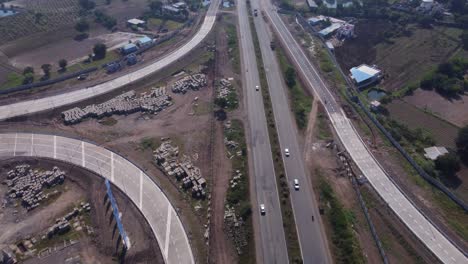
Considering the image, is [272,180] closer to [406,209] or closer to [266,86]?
[406,209]

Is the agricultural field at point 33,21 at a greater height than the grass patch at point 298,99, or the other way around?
the grass patch at point 298,99

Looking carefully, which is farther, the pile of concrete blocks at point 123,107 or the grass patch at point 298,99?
the pile of concrete blocks at point 123,107

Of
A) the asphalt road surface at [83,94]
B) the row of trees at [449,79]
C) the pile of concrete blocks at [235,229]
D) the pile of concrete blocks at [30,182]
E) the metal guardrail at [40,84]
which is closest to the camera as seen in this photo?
the pile of concrete blocks at [235,229]

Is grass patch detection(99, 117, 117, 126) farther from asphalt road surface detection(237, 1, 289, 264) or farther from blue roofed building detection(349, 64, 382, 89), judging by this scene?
blue roofed building detection(349, 64, 382, 89)

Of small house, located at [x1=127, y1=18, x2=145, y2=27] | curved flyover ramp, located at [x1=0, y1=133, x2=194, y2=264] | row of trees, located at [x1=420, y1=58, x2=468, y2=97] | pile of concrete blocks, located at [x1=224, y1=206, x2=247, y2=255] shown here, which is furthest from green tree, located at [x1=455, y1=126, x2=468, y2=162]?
small house, located at [x1=127, y1=18, x2=145, y2=27]

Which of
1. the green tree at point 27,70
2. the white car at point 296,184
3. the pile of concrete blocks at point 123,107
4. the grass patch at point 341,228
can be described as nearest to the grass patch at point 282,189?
the white car at point 296,184

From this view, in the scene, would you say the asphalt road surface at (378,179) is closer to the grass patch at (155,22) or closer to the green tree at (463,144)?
the green tree at (463,144)

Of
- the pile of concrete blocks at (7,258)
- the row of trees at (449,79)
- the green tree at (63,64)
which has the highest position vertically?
the row of trees at (449,79)
